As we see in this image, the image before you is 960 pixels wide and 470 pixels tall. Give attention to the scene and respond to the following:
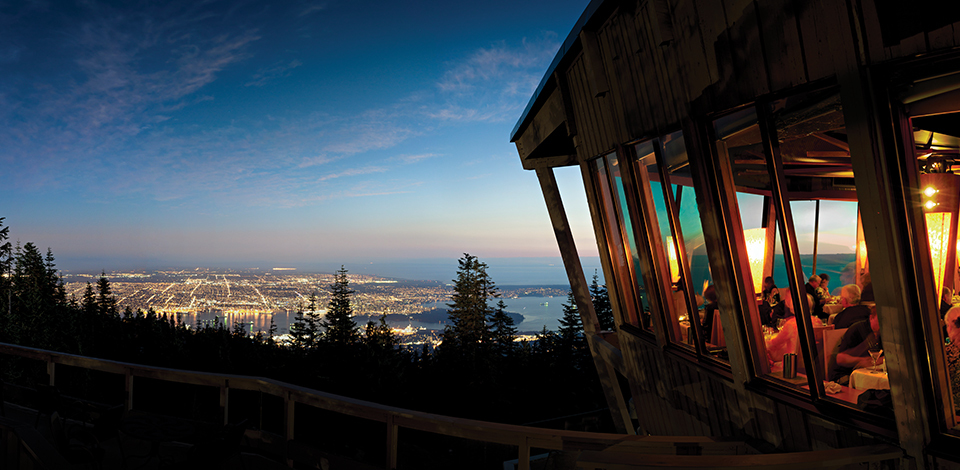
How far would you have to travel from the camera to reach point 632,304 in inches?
311

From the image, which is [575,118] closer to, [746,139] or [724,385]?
[746,139]

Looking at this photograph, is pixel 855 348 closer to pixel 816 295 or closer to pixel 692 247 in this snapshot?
pixel 816 295

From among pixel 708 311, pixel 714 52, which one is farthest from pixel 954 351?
pixel 714 52

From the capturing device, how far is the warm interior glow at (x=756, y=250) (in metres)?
4.34

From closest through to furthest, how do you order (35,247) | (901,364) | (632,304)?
(901,364)
(632,304)
(35,247)

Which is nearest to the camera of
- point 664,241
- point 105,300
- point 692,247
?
point 692,247

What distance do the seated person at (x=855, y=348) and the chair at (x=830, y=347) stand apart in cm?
2

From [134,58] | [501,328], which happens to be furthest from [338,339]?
[134,58]

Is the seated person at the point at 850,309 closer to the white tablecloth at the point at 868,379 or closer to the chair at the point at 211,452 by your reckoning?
the white tablecloth at the point at 868,379

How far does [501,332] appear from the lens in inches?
2253

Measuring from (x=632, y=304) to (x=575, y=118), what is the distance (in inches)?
130

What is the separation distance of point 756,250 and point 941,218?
1.35m

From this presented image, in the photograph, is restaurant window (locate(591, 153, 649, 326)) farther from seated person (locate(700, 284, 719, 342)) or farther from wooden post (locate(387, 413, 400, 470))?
wooden post (locate(387, 413, 400, 470))

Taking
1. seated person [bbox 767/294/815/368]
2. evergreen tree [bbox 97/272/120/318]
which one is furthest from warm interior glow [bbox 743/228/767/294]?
evergreen tree [bbox 97/272/120/318]
